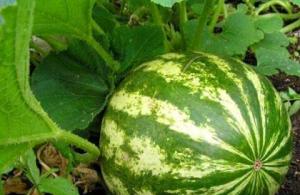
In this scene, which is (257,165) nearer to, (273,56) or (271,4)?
(273,56)

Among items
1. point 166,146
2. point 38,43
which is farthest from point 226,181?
point 38,43

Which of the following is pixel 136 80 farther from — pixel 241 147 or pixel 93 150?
pixel 241 147

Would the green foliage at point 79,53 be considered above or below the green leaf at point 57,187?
above

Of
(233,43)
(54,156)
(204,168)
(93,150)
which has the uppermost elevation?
(233,43)

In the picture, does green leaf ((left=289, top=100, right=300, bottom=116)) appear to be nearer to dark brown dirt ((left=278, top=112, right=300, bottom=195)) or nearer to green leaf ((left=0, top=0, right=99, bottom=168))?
dark brown dirt ((left=278, top=112, right=300, bottom=195))

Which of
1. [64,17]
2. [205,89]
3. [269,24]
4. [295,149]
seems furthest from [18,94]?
[269,24]

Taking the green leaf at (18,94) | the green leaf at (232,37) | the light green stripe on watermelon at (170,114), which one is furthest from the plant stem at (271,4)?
the green leaf at (18,94)

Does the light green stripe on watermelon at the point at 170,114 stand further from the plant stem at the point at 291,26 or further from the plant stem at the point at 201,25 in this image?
the plant stem at the point at 291,26
